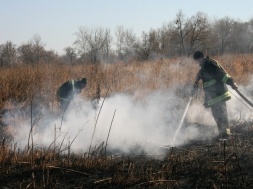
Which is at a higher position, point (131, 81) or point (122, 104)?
point (131, 81)

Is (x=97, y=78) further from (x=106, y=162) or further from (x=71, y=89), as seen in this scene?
(x=106, y=162)

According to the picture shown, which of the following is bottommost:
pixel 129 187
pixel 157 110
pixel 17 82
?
pixel 129 187

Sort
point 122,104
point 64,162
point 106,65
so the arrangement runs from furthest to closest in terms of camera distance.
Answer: point 106,65 → point 122,104 → point 64,162

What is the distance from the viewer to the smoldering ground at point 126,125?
297 inches

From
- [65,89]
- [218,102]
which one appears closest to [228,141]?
[218,102]

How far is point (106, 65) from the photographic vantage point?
14766 millimetres

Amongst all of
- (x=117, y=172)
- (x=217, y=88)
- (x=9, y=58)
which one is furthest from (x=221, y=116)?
(x=9, y=58)

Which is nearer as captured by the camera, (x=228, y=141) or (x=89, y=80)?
(x=228, y=141)

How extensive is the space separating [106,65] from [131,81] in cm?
205

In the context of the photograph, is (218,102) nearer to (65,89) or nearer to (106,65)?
(65,89)

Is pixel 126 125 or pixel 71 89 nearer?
pixel 126 125

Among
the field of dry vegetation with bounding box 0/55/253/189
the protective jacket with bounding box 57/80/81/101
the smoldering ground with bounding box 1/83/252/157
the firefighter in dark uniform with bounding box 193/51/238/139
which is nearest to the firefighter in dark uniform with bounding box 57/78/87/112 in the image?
the protective jacket with bounding box 57/80/81/101

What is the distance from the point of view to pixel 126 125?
903 centimetres

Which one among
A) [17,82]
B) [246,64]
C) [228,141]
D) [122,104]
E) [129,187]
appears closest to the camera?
[129,187]
